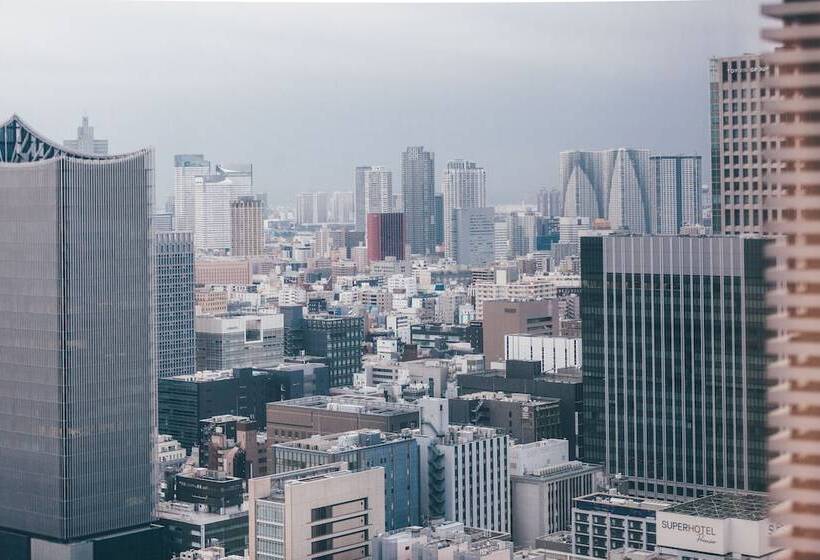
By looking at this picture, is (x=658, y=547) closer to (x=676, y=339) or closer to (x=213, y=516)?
(x=676, y=339)

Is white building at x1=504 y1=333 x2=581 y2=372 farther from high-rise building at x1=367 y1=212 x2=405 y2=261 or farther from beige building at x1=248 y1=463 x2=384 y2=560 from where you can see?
high-rise building at x1=367 y1=212 x2=405 y2=261

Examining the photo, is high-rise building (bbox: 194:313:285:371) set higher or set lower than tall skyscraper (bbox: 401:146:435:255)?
lower

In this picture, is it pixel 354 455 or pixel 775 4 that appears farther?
pixel 354 455

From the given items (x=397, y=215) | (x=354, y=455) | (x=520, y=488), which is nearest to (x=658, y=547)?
(x=354, y=455)

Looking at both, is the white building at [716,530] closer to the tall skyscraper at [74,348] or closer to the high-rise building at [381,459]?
the high-rise building at [381,459]

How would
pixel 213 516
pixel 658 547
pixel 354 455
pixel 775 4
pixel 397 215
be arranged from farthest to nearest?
1. pixel 397 215
2. pixel 213 516
3. pixel 354 455
4. pixel 658 547
5. pixel 775 4

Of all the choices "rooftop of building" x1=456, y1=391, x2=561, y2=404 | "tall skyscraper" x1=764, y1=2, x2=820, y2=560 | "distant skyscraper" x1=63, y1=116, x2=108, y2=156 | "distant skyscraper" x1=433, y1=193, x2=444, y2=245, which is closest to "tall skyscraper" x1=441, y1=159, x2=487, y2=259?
"distant skyscraper" x1=433, y1=193, x2=444, y2=245

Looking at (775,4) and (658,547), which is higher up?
(775,4)

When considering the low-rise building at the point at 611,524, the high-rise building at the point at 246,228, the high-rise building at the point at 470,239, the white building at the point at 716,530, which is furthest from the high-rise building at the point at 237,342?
the white building at the point at 716,530
